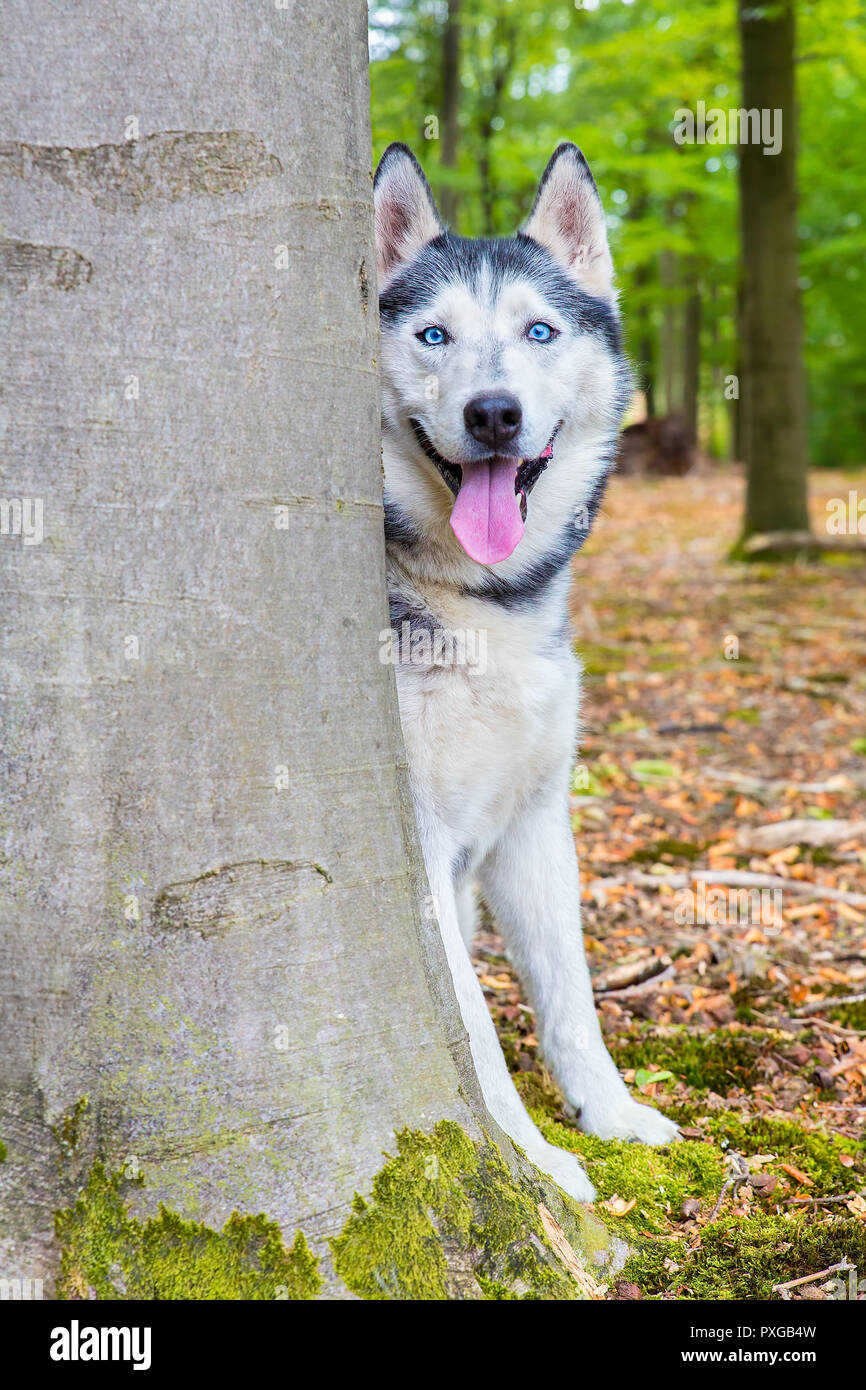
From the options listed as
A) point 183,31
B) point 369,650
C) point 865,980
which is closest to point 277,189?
point 183,31

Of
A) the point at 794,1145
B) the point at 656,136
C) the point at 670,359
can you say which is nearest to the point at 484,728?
the point at 794,1145

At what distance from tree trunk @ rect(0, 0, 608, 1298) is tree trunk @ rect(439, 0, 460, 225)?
11.6 meters

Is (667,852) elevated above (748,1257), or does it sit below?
above

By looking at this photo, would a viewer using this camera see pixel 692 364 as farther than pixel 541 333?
Yes

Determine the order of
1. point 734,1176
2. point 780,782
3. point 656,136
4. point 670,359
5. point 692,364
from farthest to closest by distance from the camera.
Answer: point 670,359
point 692,364
point 656,136
point 780,782
point 734,1176

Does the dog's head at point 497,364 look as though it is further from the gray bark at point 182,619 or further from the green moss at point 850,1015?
the green moss at point 850,1015

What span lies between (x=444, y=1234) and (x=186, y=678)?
105 cm

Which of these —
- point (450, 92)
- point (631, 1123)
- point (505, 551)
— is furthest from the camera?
point (450, 92)

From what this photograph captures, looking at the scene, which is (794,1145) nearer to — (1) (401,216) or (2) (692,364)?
(1) (401,216)

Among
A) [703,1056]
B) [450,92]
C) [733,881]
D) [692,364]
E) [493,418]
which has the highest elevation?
[450,92]

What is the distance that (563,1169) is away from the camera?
260 cm

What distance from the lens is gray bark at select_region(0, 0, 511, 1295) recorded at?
1.71 meters

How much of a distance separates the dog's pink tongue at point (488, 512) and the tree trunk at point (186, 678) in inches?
34.1

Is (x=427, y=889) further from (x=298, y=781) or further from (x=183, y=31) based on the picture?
(x=183, y=31)
